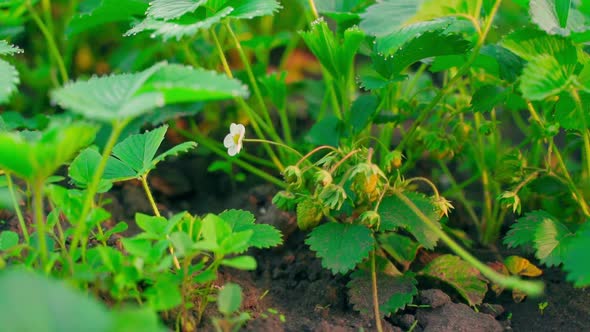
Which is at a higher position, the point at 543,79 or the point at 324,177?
the point at 543,79

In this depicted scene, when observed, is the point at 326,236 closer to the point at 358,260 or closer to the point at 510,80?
the point at 358,260

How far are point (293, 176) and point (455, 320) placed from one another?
0.38 m

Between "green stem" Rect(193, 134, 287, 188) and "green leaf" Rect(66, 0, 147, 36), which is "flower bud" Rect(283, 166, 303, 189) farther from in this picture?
"green leaf" Rect(66, 0, 147, 36)

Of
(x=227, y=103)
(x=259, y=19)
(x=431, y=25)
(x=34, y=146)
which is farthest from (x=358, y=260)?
(x=259, y=19)

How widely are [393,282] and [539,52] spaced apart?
0.49m

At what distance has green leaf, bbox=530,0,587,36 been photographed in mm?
1180

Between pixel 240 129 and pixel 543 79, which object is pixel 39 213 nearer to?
pixel 240 129

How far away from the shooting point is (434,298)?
1296 mm

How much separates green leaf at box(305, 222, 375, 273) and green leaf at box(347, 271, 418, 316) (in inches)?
3.3

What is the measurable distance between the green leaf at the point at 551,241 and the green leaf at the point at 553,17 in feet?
1.14

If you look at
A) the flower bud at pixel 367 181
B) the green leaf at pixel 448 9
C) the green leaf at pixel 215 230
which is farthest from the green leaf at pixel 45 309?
the green leaf at pixel 448 9

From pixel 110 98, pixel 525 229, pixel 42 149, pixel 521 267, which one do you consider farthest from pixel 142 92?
pixel 521 267

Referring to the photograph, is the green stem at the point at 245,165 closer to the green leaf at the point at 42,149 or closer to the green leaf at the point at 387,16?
the green leaf at the point at 387,16

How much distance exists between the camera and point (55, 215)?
3.69 feet
